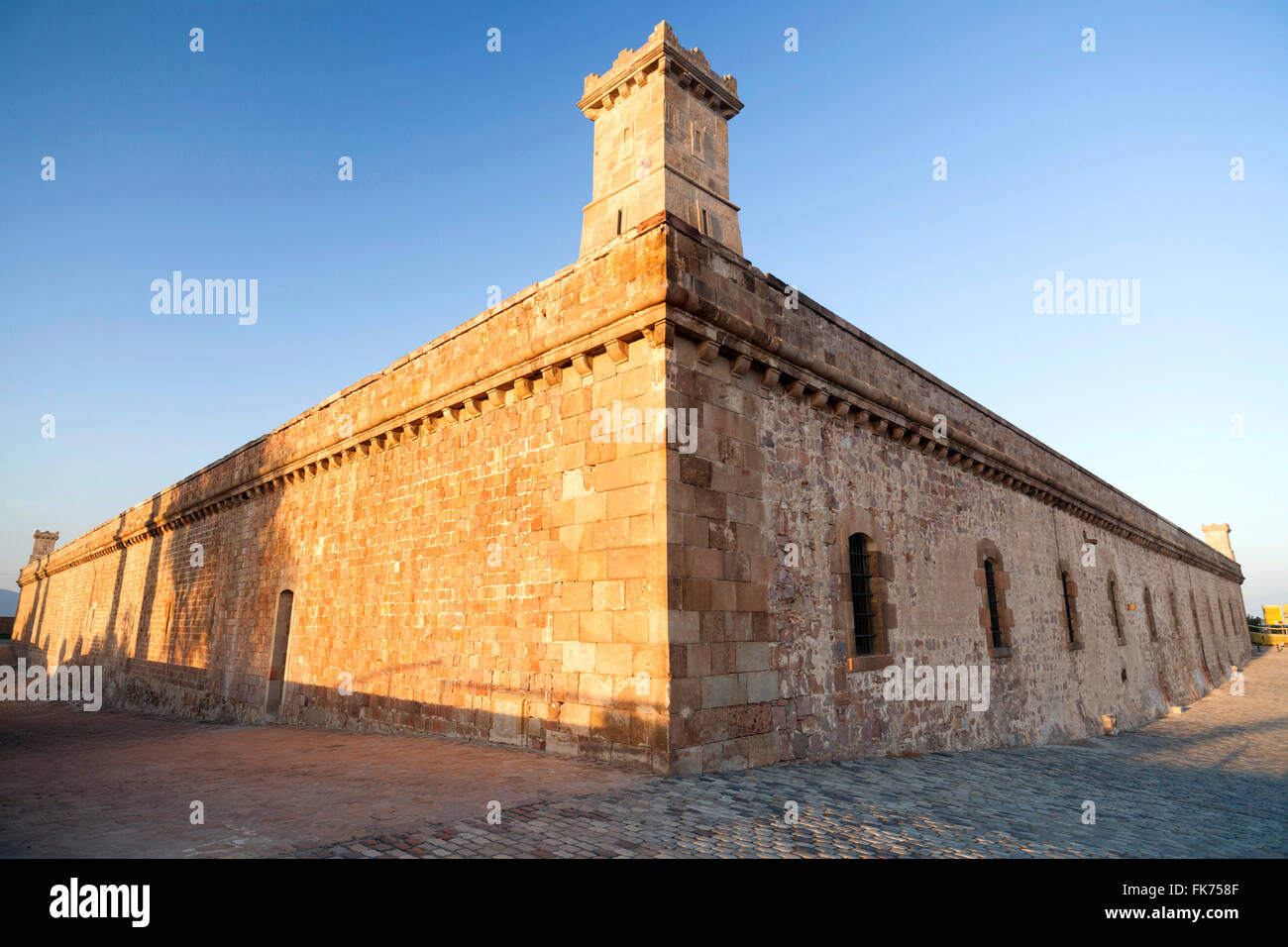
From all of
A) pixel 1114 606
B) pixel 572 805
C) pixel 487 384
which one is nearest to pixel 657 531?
pixel 572 805

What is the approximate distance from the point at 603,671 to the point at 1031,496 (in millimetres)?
11751

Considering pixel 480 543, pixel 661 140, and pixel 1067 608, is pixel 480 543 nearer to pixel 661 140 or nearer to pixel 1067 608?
pixel 661 140

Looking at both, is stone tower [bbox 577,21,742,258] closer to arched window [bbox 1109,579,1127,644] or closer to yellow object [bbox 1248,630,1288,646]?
arched window [bbox 1109,579,1127,644]

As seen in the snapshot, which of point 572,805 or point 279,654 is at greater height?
point 279,654

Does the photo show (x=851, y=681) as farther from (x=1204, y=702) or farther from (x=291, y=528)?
(x=1204, y=702)

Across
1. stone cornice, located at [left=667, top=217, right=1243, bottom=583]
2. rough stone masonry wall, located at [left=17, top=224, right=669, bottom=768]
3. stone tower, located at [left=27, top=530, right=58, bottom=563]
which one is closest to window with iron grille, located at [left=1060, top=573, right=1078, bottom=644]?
stone cornice, located at [left=667, top=217, right=1243, bottom=583]

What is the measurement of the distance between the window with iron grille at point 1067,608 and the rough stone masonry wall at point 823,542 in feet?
1.22

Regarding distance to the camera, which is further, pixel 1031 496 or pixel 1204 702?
pixel 1204 702

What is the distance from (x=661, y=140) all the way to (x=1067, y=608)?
1316 centimetres

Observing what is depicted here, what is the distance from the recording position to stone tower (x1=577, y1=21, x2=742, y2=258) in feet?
39.4

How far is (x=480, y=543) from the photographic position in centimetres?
830

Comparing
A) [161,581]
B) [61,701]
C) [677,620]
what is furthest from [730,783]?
[61,701]

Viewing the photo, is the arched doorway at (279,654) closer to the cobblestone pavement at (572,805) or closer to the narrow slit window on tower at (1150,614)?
the cobblestone pavement at (572,805)
